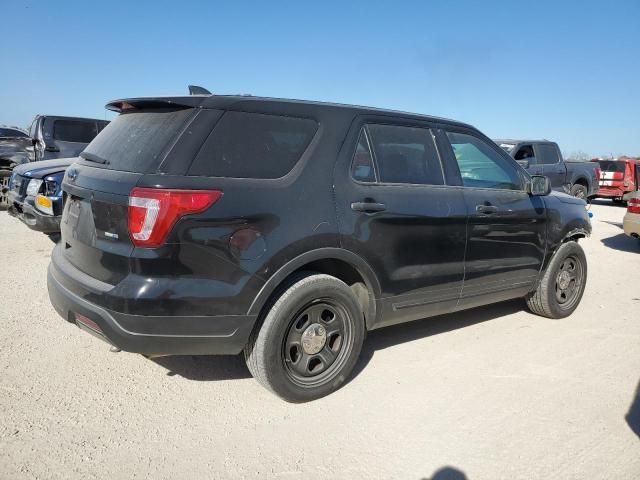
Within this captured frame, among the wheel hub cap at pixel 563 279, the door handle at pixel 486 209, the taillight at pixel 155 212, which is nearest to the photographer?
the taillight at pixel 155 212

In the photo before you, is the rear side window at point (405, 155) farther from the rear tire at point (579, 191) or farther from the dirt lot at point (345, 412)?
the rear tire at point (579, 191)

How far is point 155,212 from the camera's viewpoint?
2527 millimetres

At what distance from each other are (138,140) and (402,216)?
1.77m

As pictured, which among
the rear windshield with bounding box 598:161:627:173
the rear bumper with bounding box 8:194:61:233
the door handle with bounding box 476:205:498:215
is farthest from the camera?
the rear windshield with bounding box 598:161:627:173

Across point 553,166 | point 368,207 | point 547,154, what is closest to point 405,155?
point 368,207

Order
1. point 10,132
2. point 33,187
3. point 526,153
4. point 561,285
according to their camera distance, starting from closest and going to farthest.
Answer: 1. point 561,285
2. point 33,187
3. point 526,153
4. point 10,132

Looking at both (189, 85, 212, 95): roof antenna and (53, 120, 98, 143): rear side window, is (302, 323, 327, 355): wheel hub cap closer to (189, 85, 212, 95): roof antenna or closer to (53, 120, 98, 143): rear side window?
(189, 85, 212, 95): roof antenna

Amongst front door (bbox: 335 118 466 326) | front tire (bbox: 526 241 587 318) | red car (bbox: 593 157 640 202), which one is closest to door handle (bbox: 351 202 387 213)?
front door (bbox: 335 118 466 326)

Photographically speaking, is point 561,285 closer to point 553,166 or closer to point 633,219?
point 633,219

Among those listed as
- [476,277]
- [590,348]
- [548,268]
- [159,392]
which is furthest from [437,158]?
[159,392]

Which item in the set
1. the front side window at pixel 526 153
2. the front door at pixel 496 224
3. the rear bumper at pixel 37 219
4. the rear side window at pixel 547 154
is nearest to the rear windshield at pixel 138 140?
the front door at pixel 496 224

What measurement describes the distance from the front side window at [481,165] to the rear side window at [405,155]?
0.97ft

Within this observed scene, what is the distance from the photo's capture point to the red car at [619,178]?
1744 cm

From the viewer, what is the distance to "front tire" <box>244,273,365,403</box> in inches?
115
